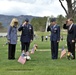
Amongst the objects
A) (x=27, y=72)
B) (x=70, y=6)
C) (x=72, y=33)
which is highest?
(x=70, y=6)

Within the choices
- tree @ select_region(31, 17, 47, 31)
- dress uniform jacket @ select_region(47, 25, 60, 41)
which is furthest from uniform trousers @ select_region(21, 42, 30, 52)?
tree @ select_region(31, 17, 47, 31)

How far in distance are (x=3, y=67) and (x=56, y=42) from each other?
4161 mm

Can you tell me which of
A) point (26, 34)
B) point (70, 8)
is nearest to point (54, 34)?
point (26, 34)

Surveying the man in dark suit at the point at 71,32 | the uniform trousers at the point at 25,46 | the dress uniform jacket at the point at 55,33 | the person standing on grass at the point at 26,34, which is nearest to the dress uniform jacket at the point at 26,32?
the person standing on grass at the point at 26,34

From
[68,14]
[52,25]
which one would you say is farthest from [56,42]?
[68,14]

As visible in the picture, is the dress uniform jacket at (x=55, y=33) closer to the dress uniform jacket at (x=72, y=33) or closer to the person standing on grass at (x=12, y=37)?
the dress uniform jacket at (x=72, y=33)

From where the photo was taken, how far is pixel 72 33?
57.7ft

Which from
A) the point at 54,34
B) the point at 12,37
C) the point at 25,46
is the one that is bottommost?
the point at 25,46

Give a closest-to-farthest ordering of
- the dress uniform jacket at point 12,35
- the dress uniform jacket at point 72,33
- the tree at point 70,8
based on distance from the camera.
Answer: the dress uniform jacket at point 72,33
the dress uniform jacket at point 12,35
the tree at point 70,8

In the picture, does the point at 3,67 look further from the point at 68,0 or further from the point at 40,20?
the point at 40,20

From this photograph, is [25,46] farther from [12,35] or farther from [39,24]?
[39,24]

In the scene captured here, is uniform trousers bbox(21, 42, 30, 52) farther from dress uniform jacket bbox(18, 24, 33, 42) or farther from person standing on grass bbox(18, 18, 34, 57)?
dress uniform jacket bbox(18, 24, 33, 42)

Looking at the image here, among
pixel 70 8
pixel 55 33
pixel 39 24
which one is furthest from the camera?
pixel 39 24

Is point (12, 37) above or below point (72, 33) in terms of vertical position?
below
